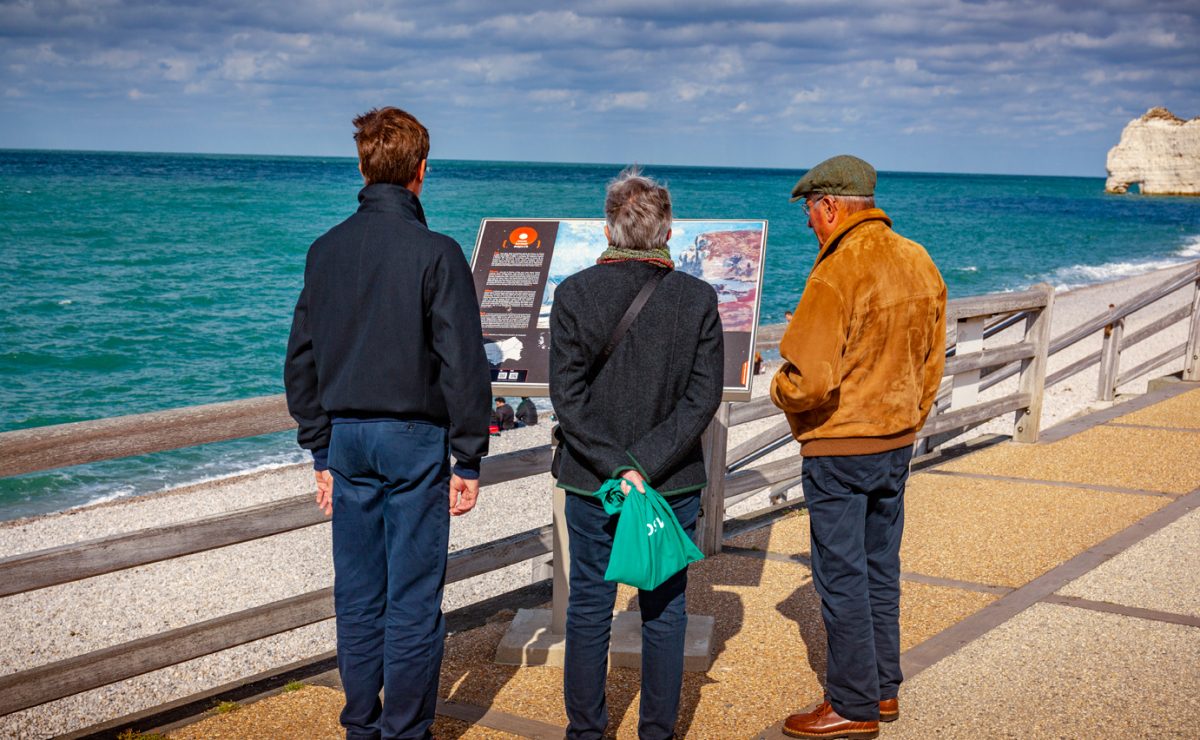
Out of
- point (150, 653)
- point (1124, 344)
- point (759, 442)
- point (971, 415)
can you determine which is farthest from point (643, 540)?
point (1124, 344)

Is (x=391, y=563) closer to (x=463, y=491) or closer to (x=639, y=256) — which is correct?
(x=463, y=491)

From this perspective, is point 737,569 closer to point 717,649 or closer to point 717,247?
point 717,649

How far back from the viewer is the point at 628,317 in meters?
3.12

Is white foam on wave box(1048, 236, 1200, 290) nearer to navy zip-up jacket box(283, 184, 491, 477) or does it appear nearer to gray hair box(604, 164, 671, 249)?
gray hair box(604, 164, 671, 249)

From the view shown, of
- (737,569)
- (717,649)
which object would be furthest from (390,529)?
(737,569)

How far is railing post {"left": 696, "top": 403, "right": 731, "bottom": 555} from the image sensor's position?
216 inches

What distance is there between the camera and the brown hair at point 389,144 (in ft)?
10.2

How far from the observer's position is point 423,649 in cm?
324

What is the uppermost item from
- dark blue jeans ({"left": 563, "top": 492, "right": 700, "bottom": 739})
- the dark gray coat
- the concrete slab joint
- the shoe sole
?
the dark gray coat

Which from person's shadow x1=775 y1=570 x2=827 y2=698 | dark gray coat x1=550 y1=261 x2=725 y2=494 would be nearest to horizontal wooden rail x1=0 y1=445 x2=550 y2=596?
dark gray coat x1=550 y1=261 x2=725 y2=494

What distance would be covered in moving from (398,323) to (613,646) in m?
1.93

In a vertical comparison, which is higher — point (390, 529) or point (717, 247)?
point (717, 247)

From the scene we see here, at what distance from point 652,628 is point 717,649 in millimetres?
1315

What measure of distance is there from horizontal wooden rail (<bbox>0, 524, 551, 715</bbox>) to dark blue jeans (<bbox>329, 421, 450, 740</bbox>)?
2.43ft
